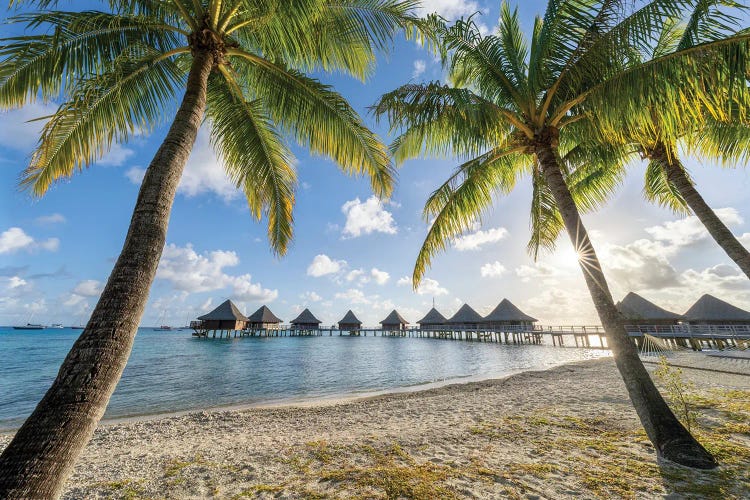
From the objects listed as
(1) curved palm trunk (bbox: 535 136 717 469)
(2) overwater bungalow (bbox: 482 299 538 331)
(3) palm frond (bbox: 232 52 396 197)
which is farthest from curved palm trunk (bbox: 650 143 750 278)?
(2) overwater bungalow (bbox: 482 299 538 331)

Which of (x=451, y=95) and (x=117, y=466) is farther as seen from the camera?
(x=451, y=95)

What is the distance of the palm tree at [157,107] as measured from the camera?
1.59 m

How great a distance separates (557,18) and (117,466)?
8840 millimetres

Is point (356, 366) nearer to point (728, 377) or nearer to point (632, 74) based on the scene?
point (728, 377)

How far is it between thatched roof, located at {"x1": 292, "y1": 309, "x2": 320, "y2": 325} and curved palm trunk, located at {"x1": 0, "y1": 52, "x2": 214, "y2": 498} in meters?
58.2

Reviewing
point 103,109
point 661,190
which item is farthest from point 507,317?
point 103,109

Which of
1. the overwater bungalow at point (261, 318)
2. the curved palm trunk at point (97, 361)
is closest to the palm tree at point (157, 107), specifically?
the curved palm trunk at point (97, 361)

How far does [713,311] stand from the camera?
886 inches

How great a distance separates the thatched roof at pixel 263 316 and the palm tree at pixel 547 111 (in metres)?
51.6

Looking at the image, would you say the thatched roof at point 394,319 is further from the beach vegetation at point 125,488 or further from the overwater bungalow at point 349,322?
the beach vegetation at point 125,488

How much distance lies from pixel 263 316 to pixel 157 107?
52925 millimetres

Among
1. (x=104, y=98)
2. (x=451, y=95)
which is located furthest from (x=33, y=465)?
(x=451, y=95)

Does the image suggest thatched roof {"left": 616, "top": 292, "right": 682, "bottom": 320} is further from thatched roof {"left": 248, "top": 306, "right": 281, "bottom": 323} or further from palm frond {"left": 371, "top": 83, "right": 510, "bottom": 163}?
thatched roof {"left": 248, "top": 306, "right": 281, "bottom": 323}

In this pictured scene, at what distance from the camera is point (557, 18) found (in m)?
4.60
